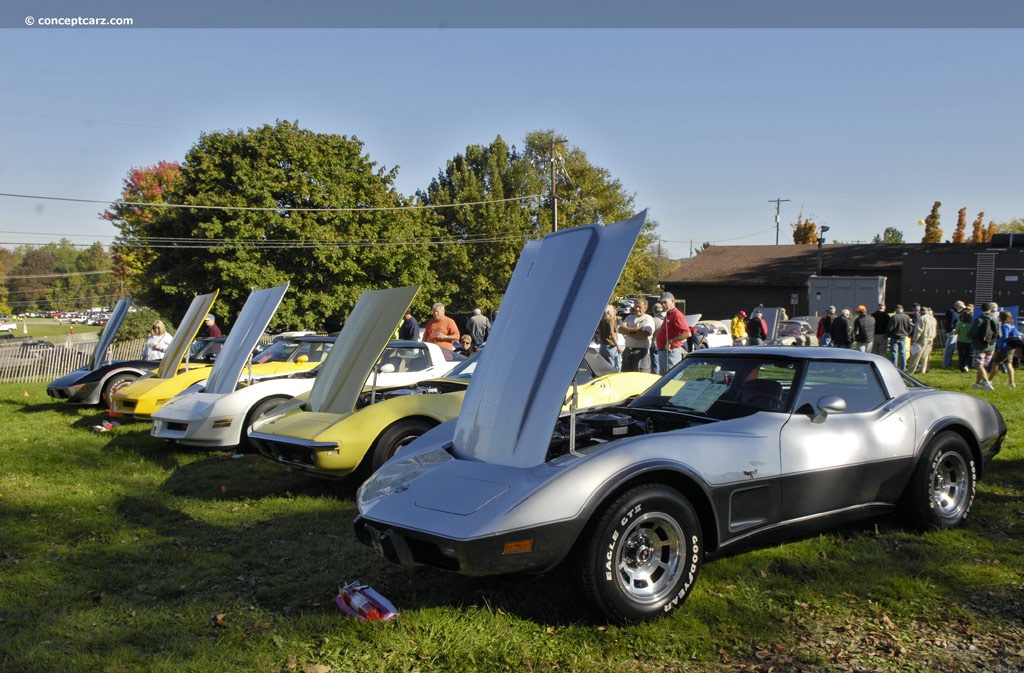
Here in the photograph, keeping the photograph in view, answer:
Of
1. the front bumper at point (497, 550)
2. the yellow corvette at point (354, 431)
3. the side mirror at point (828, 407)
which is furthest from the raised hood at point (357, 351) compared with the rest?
the side mirror at point (828, 407)

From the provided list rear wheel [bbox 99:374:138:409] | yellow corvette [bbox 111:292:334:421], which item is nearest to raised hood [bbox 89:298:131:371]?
rear wheel [bbox 99:374:138:409]

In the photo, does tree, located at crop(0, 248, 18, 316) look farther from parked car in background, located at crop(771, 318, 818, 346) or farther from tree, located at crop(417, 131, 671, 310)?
parked car in background, located at crop(771, 318, 818, 346)

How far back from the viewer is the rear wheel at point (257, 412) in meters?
8.21

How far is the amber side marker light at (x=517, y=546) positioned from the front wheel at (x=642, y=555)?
10.8 inches

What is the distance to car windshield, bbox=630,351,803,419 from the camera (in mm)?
4605

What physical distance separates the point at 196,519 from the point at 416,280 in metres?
33.0

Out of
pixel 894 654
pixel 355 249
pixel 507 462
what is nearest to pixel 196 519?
pixel 507 462

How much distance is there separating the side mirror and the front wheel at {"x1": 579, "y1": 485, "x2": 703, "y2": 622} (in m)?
1.20

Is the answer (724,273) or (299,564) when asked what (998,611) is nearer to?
(299,564)

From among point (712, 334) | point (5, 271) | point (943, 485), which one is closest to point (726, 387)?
point (943, 485)

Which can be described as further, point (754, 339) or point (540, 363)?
point (754, 339)

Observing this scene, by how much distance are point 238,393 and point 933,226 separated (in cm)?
6375

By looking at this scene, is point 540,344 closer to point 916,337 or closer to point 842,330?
point 842,330

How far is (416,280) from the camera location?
38.5 meters
